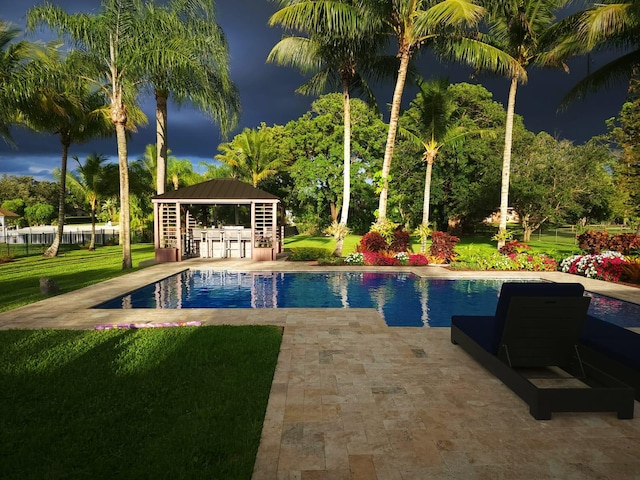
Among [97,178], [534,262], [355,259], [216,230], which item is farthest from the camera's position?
[97,178]

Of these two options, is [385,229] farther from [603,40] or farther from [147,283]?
[603,40]

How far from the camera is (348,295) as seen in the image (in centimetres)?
1015

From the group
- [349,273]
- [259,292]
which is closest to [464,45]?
[349,273]

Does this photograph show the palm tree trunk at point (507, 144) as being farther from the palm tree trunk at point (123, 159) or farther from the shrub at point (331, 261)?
the palm tree trunk at point (123, 159)

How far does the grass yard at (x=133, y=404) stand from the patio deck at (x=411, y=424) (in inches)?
12.6

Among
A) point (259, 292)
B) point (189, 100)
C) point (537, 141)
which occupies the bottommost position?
Answer: point (259, 292)

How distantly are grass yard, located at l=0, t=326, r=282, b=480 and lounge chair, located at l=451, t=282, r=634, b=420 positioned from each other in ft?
8.46

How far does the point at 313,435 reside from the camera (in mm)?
3018

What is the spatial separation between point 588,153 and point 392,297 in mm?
27613

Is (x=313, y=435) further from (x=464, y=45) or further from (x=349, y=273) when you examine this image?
(x=464, y=45)

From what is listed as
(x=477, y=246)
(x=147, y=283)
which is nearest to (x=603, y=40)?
(x=477, y=246)

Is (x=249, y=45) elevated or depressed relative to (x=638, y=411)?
elevated

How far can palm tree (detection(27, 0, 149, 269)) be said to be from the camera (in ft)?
38.4

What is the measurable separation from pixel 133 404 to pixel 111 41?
513 inches
